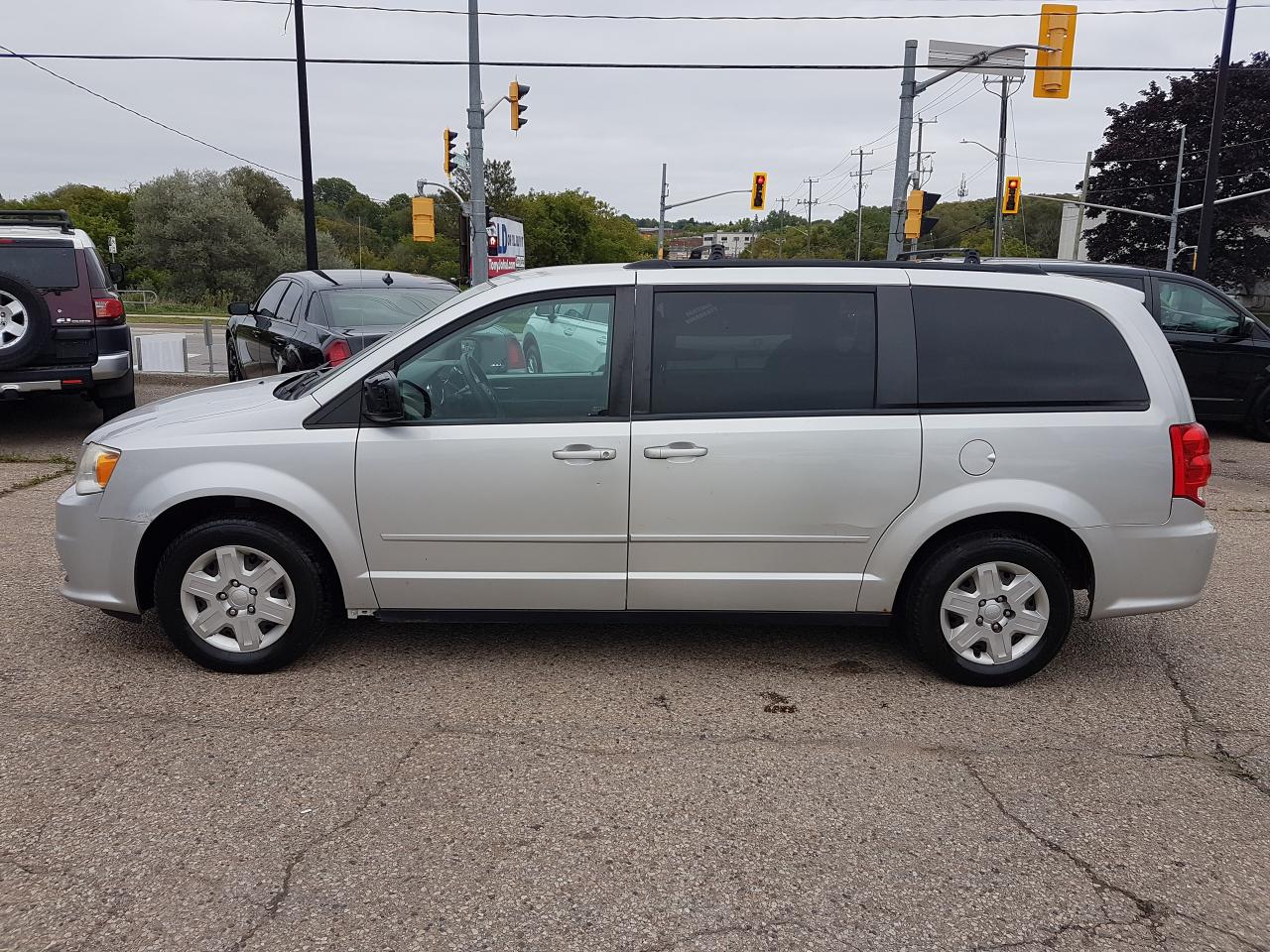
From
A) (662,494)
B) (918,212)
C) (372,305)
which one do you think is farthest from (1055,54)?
(662,494)

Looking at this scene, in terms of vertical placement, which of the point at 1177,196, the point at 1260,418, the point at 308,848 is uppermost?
the point at 1177,196

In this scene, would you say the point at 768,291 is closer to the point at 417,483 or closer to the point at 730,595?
the point at 730,595

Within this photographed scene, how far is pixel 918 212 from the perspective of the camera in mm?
21359

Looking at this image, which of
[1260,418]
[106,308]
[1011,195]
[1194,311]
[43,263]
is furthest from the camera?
[1011,195]

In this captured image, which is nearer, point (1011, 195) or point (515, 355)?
point (515, 355)

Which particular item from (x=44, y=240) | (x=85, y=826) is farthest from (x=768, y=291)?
(x=44, y=240)

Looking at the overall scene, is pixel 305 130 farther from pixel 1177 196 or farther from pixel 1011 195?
pixel 1177 196

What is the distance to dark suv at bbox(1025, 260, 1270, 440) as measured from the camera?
10297 mm

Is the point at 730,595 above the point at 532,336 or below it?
→ below

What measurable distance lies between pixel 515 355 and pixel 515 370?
77 millimetres

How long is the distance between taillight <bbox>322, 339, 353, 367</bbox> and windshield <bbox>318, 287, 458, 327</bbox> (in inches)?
19.7

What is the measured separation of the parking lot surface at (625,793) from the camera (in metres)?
2.69

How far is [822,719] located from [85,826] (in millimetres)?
2606

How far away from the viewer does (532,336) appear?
14.1ft
